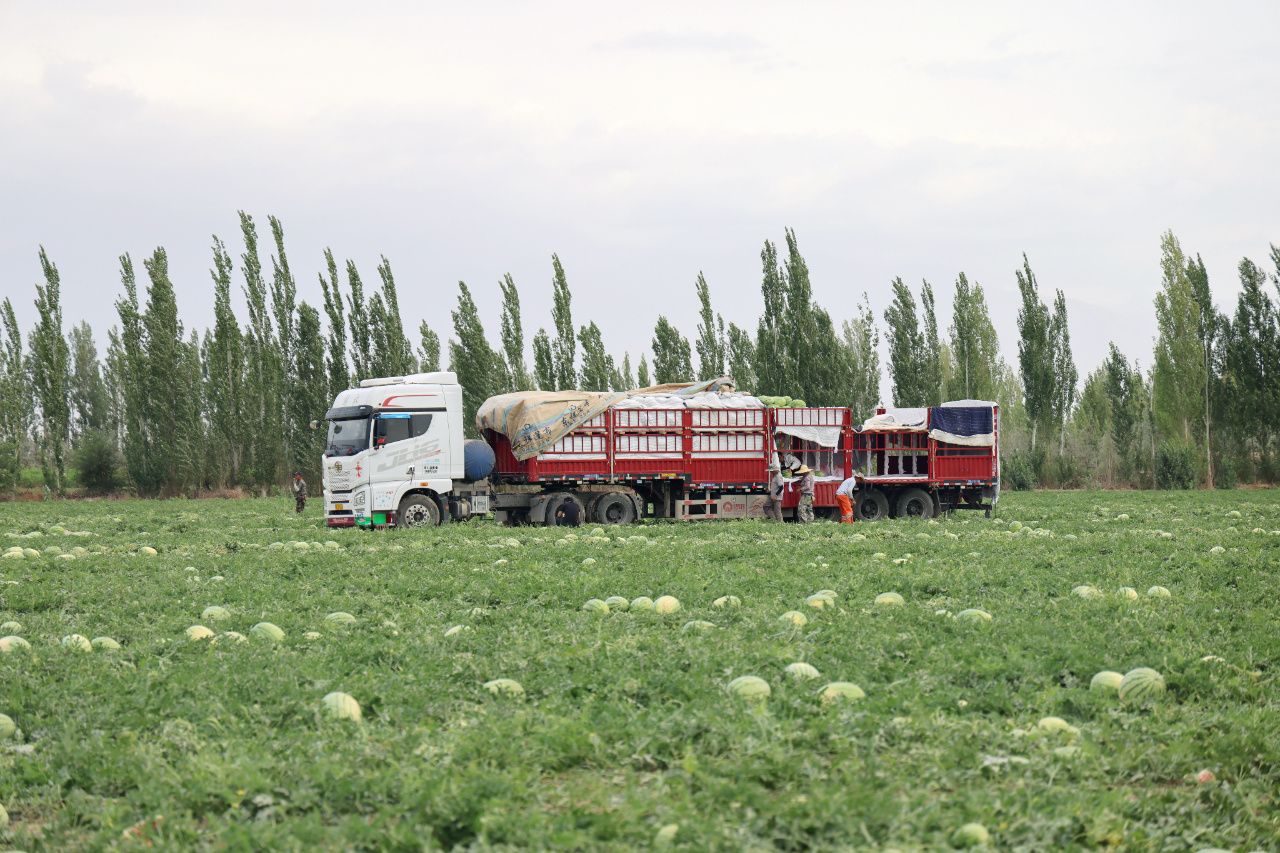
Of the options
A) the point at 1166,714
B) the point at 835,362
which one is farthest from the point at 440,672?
the point at 835,362

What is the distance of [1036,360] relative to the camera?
195 feet

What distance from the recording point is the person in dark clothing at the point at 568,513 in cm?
2750

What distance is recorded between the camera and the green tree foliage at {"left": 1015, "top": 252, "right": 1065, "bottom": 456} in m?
59.1

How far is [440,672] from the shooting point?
794 centimetres

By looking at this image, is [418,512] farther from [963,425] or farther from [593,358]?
[593,358]

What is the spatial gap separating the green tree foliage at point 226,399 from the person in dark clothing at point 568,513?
30395mm

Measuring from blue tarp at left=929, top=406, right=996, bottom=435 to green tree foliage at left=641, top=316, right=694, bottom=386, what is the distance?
30.8 m

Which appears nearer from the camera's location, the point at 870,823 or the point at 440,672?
the point at 870,823

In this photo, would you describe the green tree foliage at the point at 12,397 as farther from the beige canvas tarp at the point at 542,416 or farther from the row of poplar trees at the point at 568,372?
the beige canvas tarp at the point at 542,416

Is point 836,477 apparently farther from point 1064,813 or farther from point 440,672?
point 1064,813

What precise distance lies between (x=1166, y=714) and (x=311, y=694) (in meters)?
5.12

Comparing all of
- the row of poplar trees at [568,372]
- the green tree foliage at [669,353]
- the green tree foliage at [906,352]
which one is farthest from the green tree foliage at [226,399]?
the green tree foliage at [906,352]

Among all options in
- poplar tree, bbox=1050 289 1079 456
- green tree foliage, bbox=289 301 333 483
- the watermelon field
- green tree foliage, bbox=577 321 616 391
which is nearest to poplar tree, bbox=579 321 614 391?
green tree foliage, bbox=577 321 616 391

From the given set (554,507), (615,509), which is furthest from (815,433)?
(554,507)
